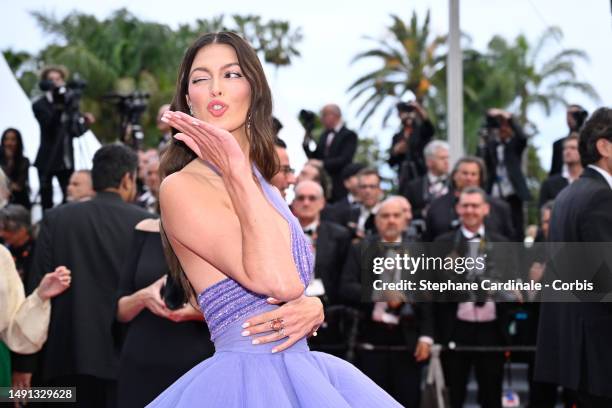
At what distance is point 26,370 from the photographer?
601 centimetres

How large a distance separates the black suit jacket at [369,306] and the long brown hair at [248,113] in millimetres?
4459

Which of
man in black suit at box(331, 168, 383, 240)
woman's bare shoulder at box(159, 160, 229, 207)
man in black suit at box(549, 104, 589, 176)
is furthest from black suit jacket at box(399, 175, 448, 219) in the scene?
woman's bare shoulder at box(159, 160, 229, 207)

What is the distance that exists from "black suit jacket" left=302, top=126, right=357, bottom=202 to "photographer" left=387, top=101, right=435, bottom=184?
520mm

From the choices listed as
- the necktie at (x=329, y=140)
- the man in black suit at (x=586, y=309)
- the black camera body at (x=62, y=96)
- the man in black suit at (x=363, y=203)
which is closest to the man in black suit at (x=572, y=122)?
the man in black suit at (x=363, y=203)

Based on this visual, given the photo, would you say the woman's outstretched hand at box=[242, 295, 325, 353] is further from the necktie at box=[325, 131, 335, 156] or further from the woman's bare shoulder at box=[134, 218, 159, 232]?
the necktie at box=[325, 131, 335, 156]

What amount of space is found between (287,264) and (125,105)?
8096 mm

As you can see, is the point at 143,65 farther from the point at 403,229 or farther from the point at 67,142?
the point at 403,229

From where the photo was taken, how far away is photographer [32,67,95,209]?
373 inches

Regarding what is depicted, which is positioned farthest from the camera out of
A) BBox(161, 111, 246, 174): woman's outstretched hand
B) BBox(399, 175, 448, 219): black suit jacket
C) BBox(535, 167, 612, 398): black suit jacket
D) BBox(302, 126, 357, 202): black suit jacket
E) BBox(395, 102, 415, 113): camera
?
BBox(302, 126, 357, 202): black suit jacket

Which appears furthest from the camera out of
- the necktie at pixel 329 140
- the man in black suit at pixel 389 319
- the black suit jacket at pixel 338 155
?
the necktie at pixel 329 140

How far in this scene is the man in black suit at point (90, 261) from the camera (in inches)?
232

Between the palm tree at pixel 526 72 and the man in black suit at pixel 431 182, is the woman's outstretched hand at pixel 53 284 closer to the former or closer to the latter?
the man in black suit at pixel 431 182

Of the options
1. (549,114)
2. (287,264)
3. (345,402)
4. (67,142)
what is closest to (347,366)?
(345,402)

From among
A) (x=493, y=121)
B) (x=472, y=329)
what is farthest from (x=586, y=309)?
(x=493, y=121)
